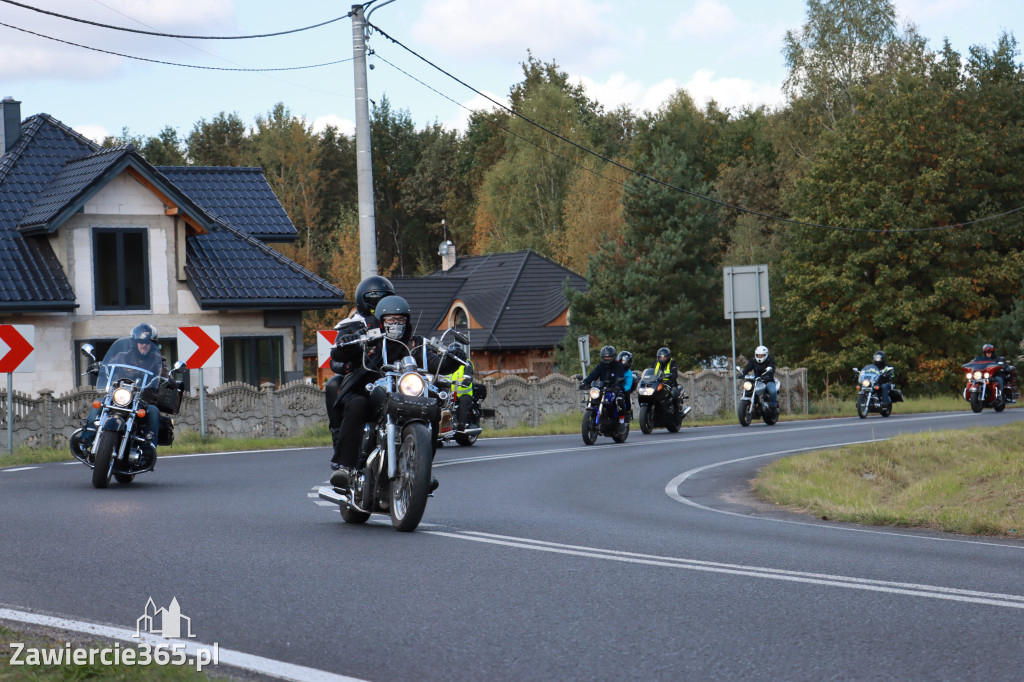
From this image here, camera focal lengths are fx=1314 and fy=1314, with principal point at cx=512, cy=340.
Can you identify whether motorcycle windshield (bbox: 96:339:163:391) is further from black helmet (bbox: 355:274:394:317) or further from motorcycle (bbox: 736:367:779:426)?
motorcycle (bbox: 736:367:779:426)

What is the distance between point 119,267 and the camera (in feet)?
101

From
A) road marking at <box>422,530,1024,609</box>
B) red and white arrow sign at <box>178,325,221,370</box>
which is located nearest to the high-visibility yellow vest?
red and white arrow sign at <box>178,325,221,370</box>

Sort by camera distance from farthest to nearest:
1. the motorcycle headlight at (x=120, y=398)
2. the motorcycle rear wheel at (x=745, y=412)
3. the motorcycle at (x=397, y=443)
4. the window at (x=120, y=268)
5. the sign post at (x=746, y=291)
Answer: the sign post at (x=746, y=291) < the window at (x=120, y=268) < the motorcycle rear wheel at (x=745, y=412) < the motorcycle headlight at (x=120, y=398) < the motorcycle at (x=397, y=443)

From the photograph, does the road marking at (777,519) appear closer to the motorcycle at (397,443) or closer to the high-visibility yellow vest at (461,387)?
the motorcycle at (397,443)

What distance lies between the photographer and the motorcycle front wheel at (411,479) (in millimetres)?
8945

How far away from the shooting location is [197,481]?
48.4 feet

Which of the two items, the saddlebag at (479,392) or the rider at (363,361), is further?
the saddlebag at (479,392)

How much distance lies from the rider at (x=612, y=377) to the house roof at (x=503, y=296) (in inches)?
1330

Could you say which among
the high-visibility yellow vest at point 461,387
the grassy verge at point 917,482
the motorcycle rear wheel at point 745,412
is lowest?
the grassy verge at point 917,482

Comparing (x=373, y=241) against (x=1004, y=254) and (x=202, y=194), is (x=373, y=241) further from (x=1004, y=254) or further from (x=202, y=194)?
(x=1004, y=254)

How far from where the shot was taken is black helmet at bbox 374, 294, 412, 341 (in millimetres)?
9406

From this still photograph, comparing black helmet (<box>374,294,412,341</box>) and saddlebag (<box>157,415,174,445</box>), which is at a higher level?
black helmet (<box>374,294,412,341</box>)

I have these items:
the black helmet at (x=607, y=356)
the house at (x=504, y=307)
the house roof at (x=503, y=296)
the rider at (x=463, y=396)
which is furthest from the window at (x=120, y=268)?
the house at (x=504, y=307)

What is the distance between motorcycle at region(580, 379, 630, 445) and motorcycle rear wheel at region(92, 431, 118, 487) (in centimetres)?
1040
